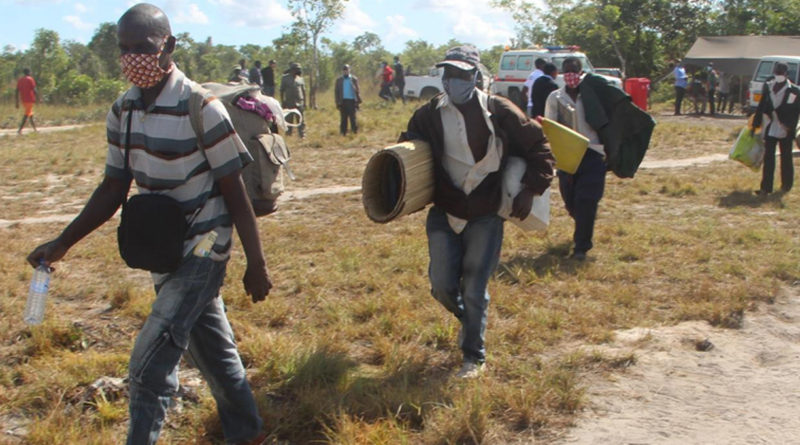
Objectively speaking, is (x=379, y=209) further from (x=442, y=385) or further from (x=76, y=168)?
(x=76, y=168)

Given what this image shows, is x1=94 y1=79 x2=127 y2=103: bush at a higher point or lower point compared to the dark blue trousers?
higher

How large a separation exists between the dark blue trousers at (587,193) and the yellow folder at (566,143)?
1.82 m

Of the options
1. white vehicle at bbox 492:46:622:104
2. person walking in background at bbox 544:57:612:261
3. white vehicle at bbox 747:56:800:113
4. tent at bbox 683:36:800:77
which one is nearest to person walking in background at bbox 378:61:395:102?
white vehicle at bbox 492:46:622:104

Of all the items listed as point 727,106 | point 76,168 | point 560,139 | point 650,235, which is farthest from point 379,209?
point 727,106

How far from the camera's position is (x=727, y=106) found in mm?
28812

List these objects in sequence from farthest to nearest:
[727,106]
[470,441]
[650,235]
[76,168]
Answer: [727,106] < [76,168] < [650,235] < [470,441]

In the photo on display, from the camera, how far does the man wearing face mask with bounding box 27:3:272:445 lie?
2.98 m

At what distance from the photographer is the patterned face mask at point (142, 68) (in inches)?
115

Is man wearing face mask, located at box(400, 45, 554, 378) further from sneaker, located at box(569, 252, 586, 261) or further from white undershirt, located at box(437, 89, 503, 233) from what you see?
sneaker, located at box(569, 252, 586, 261)

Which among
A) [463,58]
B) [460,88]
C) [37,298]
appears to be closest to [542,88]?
[463,58]

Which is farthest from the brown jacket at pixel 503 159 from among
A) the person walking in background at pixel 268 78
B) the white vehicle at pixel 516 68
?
the white vehicle at pixel 516 68

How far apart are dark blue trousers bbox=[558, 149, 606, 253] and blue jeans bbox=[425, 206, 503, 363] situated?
2.69 meters

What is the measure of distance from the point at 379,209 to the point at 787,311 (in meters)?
3.07

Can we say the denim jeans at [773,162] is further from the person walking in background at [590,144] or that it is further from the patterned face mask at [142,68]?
the patterned face mask at [142,68]
